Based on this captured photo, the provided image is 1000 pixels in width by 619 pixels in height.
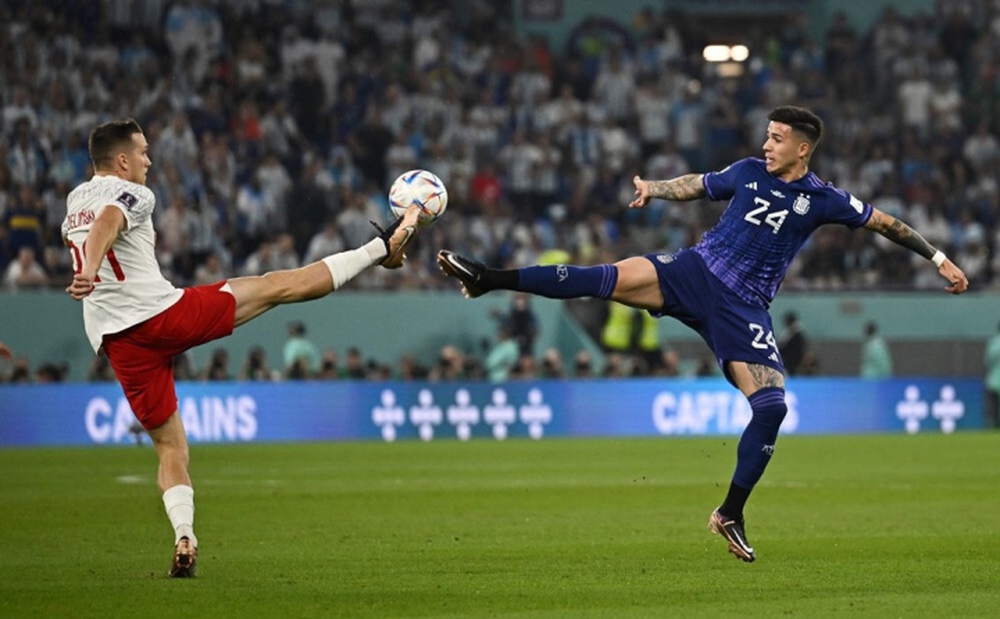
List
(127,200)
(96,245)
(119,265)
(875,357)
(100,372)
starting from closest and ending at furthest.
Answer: (96,245) → (127,200) → (119,265) → (100,372) → (875,357)

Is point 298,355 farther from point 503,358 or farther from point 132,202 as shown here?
point 132,202

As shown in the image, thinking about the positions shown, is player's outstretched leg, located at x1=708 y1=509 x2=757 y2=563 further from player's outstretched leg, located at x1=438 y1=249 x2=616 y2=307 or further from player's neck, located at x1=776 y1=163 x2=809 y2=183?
player's neck, located at x1=776 y1=163 x2=809 y2=183

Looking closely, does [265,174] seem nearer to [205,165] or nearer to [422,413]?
[205,165]

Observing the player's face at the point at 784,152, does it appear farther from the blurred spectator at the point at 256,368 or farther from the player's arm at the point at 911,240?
the blurred spectator at the point at 256,368

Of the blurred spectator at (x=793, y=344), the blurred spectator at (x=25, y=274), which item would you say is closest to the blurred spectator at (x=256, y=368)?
the blurred spectator at (x=25, y=274)

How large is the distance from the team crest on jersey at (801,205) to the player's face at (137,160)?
3539 mm

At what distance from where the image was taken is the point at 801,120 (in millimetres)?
9625

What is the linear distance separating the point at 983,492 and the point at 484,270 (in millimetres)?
7181

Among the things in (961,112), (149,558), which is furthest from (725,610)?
(961,112)

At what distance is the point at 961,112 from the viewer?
31.5m

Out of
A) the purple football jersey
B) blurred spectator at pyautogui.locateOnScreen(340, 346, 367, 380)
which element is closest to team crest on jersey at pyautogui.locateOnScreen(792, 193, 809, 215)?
the purple football jersey

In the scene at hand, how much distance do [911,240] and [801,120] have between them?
952 millimetres

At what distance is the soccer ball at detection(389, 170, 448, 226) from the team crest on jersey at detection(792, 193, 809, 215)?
2042mm

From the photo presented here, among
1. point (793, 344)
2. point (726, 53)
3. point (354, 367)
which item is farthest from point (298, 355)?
point (726, 53)
